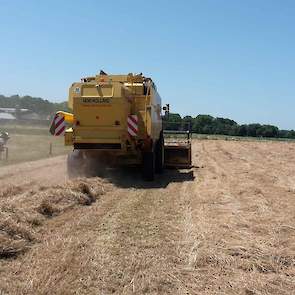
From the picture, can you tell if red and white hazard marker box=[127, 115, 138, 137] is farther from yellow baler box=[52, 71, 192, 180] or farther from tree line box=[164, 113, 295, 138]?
tree line box=[164, 113, 295, 138]

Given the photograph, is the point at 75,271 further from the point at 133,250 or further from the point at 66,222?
the point at 66,222

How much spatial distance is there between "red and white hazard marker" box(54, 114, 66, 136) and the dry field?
3580 millimetres

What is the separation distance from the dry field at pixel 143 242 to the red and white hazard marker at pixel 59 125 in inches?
141

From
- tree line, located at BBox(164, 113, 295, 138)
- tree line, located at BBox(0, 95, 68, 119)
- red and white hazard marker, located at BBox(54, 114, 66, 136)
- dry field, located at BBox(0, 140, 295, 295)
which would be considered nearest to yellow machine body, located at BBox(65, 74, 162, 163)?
red and white hazard marker, located at BBox(54, 114, 66, 136)

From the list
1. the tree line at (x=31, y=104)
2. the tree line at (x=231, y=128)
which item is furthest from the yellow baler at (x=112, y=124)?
the tree line at (x=31, y=104)

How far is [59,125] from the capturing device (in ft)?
51.4

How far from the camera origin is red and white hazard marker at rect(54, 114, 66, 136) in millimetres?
15617

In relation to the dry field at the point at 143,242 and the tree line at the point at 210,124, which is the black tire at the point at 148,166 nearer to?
the dry field at the point at 143,242

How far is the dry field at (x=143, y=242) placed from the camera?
5.38m

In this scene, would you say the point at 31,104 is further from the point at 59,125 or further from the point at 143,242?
the point at 143,242

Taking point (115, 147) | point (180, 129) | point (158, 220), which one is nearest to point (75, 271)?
point (158, 220)

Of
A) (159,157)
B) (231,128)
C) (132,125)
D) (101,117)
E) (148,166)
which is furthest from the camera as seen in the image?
(231,128)

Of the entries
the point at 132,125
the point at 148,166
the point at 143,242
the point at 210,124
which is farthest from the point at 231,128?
the point at 143,242

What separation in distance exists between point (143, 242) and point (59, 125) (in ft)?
30.1
